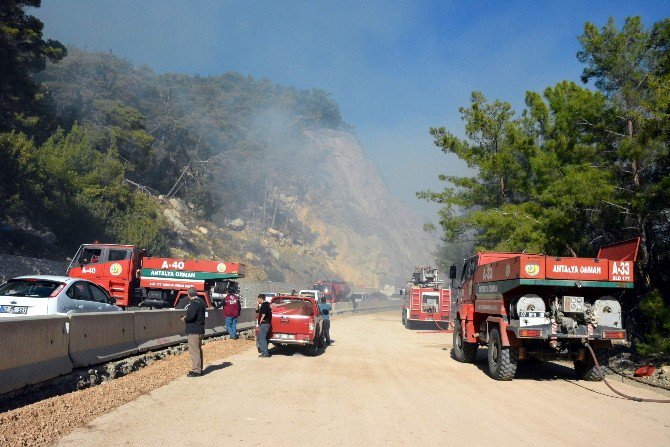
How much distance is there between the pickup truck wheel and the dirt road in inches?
85.3

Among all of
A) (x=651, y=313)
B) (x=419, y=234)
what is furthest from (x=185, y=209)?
(x=419, y=234)

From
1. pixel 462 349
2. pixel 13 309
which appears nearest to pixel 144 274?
pixel 13 309

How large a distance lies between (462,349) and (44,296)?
10.9 meters

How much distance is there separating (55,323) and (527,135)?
84.9 ft

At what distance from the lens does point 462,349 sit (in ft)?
59.1

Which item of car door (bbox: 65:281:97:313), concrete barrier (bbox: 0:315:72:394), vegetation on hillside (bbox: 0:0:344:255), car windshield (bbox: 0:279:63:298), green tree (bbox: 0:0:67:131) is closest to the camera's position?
concrete barrier (bbox: 0:315:72:394)

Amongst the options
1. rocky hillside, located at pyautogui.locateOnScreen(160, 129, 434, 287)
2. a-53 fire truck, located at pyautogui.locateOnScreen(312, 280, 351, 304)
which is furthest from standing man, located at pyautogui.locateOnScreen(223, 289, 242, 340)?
rocky hillside, located at pyautogui.locateOnScreen(160, 129, 434, 287)

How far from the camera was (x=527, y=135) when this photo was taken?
3109 cm

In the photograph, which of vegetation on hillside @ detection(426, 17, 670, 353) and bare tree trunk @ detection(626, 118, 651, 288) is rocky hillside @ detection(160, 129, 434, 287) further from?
bare tree trunk @ detection(626, 118, 651, 288)

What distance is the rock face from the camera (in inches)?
3974

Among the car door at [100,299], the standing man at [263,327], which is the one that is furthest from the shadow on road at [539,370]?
the car door at [100,299]

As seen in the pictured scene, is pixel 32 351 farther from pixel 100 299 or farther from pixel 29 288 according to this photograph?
pixel 100 299

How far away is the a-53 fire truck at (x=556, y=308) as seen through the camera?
13398 mm

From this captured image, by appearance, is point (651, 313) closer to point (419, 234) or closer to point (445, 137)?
point (445, 137)
